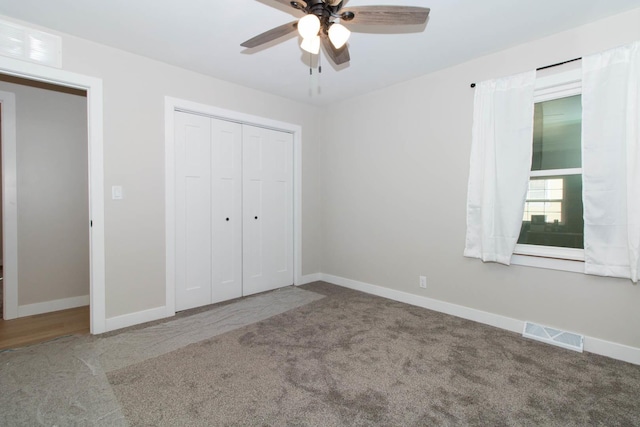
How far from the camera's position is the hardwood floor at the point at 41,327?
2.56m

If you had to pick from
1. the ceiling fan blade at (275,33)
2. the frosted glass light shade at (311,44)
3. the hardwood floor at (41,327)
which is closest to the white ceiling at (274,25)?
the ceiling fan blade at (275,33)

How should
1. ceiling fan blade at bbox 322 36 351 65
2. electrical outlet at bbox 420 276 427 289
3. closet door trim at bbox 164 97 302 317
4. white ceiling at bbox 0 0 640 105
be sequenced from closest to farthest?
1. ceiling fan blade at bbox 322 36 351 65
2. white ceiling at bbox 0 0 640 105
3. closet door trim at bbox 164 97 302 317
4. electrical outlet at bbox 420 276 427 289

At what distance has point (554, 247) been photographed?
2578mm

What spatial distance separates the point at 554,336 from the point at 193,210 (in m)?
3.50

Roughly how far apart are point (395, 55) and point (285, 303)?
2.78m

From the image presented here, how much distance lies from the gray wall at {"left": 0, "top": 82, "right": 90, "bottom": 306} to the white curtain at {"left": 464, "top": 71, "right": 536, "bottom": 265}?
4236 mm

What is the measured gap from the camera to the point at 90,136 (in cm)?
261

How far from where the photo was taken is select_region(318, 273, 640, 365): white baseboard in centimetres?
221

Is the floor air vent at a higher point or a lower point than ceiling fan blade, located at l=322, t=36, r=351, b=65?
lower

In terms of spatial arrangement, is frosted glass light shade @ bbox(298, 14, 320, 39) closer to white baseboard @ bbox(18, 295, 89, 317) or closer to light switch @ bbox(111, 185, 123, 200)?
light switch @ bbox(111, 185, 123, 200)

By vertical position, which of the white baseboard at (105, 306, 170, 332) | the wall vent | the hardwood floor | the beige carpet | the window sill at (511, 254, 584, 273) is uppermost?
the wall vent

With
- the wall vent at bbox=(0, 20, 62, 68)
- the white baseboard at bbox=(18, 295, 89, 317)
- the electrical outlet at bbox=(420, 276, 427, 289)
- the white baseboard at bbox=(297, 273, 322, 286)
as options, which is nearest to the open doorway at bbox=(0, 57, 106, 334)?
the wall vent at bbox=(0, 20, 62, 68)

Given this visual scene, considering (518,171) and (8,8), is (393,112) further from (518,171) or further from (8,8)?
(8,8)

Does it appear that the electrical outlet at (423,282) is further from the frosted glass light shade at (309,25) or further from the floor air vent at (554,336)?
the frosted glass light shade at (309,25)
